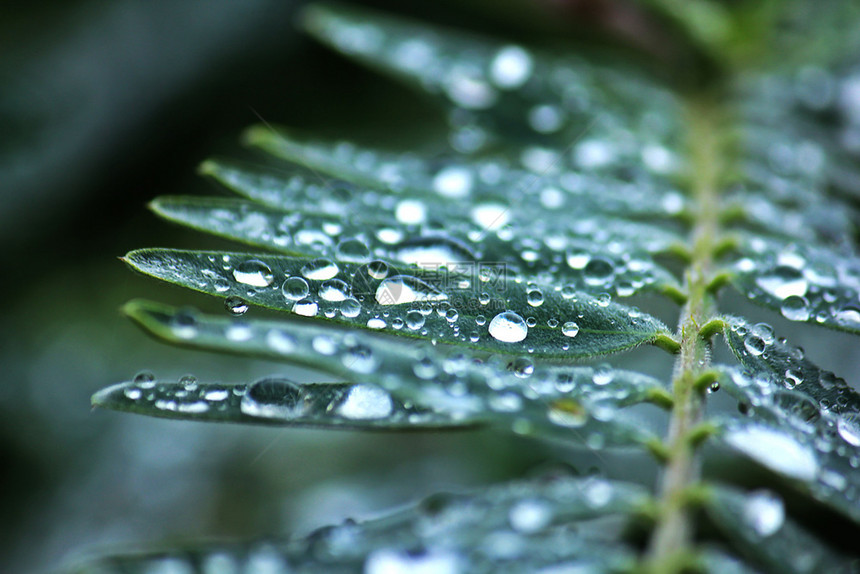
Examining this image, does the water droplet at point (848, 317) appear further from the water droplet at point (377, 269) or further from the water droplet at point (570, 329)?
the water droplet at point (377, 269)

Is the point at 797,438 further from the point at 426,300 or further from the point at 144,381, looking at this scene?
the point at 144,381

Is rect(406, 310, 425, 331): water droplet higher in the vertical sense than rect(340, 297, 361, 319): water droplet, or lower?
higher

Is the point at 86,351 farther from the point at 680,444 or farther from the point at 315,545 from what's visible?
the point at 680,444

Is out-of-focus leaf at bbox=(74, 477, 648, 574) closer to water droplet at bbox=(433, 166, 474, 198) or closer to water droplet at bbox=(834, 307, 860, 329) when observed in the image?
water droplet at bbox=(834, 307, 860, 329)

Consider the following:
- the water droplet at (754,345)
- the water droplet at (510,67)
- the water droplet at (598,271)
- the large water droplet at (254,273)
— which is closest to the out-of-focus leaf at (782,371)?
the water droplet at (754,345)

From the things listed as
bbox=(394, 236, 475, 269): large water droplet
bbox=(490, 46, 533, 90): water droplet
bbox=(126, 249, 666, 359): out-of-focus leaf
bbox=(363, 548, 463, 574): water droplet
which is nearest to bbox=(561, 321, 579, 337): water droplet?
bbox=(126, 249, 666, 359): out-of-focus leaf

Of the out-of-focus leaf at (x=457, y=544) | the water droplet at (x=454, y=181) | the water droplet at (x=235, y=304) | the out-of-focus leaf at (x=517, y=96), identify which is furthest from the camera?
the out-of-focus leaf at (x=517, y=96)
